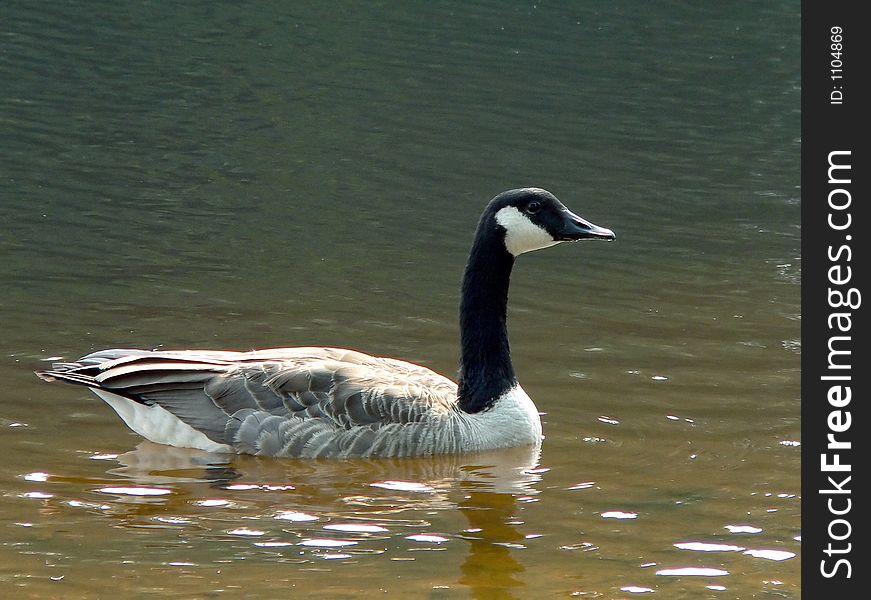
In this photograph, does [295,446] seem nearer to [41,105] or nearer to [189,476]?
[189,476]

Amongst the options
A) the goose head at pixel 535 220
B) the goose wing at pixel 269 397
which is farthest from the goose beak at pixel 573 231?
the goose wing at pixel 269 397

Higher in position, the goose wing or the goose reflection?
the goose wing

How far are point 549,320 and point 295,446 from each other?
4.67m

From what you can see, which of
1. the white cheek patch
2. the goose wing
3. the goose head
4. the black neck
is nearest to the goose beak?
the goose head

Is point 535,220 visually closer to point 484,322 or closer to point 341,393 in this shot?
point 484,322

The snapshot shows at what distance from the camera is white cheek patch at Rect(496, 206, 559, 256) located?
38.1 ft

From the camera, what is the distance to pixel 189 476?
419 inches

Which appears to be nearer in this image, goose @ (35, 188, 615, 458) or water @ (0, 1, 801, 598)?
water @ (0, 1, 801, 598)

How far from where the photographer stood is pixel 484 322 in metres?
11.8

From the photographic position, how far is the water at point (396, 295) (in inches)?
359

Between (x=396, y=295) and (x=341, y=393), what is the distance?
14.9 ft

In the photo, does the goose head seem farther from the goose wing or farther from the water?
the water

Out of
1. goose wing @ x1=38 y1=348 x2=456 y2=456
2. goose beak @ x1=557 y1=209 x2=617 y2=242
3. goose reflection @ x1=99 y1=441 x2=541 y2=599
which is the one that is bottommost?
goose reflection @ x1=99 y1=441 x2=541 y2=599

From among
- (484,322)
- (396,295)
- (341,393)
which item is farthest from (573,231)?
(396,295)
